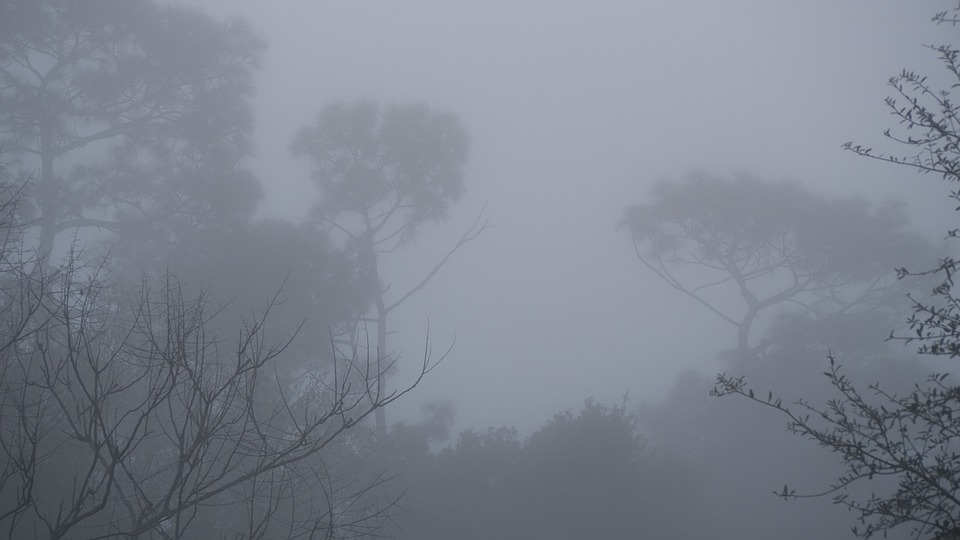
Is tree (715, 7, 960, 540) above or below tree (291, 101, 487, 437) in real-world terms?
below

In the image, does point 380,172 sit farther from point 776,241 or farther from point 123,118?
point 776,241

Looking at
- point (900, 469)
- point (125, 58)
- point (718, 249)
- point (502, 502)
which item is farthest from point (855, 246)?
point (125, 58)

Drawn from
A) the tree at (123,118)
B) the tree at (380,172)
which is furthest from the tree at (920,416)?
the tree at (380,172)

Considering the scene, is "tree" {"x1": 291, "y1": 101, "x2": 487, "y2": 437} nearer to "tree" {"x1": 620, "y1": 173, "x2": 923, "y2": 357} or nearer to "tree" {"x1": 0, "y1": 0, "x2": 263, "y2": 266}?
"tree" {"x1": 0, "y1": 0, "x2": 263, "y2": 266}

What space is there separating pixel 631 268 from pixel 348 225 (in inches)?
998

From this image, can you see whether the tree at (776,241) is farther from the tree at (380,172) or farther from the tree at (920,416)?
the tree at (920,416)

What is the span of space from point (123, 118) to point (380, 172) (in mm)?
6665

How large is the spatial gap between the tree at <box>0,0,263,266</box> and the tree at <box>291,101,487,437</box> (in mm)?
3097

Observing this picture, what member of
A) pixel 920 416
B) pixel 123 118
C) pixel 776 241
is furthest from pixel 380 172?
pixel 920 416

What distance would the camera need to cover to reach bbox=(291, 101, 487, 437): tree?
18078 millimetres

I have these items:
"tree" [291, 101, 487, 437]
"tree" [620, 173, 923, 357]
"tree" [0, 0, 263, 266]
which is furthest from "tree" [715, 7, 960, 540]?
"tree" [620, 173, 923, 357]

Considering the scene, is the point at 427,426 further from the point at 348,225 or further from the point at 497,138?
the point at 497,138

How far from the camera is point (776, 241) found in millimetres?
20406

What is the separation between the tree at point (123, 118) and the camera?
42.1 ft
